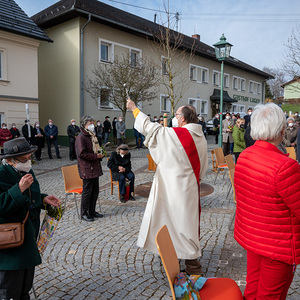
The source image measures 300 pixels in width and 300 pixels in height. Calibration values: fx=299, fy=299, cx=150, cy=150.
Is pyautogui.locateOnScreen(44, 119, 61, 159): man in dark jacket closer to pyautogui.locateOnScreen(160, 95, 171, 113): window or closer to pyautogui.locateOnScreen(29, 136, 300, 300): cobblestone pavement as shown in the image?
pyautogui.locateOnScreen(29, 136, 300, 300): cobblestone pavement

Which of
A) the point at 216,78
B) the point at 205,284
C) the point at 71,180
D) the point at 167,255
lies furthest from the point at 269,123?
the point at 216,78

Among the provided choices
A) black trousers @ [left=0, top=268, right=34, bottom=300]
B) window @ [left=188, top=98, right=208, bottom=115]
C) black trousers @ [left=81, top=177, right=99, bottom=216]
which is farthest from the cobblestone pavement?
window @ [left=188, top=98, right=208, bottom=115]

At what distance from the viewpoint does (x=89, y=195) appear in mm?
5551

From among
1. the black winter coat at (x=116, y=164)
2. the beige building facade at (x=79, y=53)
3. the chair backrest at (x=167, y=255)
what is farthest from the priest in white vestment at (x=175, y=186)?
the beige building facade at (x=79, y=53)

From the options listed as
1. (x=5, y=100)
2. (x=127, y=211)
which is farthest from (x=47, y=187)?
(x=5, y=100)

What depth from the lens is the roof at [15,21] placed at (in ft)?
51.3

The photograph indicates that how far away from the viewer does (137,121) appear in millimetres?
3207

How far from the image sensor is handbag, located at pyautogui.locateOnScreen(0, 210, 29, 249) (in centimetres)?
227

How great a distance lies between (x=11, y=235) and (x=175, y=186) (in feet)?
5.37

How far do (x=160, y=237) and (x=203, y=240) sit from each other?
108 inches

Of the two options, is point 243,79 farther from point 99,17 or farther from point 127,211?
point 127,211

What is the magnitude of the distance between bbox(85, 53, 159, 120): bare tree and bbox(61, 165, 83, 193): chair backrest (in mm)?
11370

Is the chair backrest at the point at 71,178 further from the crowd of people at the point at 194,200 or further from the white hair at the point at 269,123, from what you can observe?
the white hair at the point at 269,123

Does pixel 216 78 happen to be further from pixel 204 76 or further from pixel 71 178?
pixel 71 178
